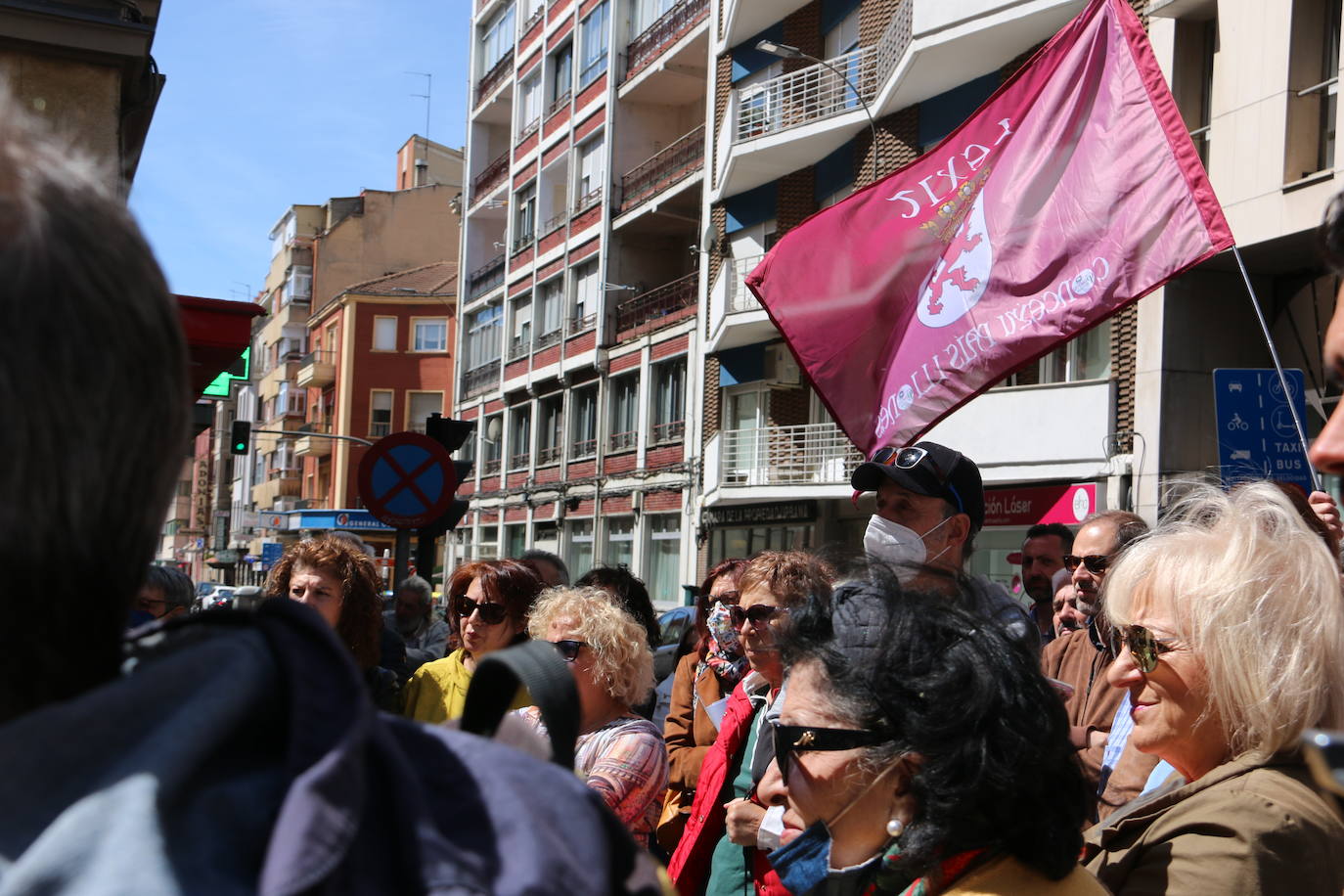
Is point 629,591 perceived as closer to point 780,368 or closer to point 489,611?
point 489,611

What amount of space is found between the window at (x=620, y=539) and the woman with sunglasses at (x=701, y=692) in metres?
26.0

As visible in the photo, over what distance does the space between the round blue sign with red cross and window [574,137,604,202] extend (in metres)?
26.0

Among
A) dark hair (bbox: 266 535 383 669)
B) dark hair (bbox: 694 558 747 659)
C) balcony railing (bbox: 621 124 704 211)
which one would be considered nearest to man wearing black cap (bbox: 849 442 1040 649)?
dark hair (bbox: 694 558 747 659)

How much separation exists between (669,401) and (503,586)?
25153 mm

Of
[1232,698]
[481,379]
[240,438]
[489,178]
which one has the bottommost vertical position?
[1232,698]

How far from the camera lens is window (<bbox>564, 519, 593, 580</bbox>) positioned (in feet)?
115

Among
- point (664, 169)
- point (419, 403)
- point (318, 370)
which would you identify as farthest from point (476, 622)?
point (318, 370)

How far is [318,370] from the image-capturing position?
60.7 metres

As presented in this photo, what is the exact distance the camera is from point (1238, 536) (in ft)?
9.67

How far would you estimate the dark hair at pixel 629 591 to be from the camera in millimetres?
7219

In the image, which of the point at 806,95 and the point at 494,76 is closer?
the point at 806,95

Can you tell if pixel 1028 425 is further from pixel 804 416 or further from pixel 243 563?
pixel 243 563

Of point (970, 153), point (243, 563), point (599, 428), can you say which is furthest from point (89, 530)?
point (243, 563)

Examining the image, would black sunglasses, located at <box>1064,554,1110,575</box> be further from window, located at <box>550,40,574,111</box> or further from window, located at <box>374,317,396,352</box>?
window, located at <box>374,317,396,352</box>
